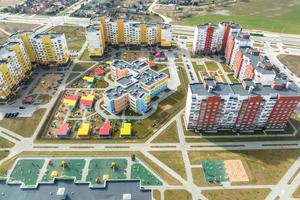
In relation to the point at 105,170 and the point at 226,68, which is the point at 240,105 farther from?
the point at 105,170

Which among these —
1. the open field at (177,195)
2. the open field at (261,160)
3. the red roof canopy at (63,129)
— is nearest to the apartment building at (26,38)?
the red roof canopy at (63,129)

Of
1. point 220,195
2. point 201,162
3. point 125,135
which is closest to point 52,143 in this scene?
point 125,135

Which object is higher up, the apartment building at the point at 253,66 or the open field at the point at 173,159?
the apartment building at the point at 253,66

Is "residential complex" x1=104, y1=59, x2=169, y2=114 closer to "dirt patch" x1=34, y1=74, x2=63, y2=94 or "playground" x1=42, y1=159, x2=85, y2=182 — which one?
"playground" x1=42, y1=159, x2=85, y2=182

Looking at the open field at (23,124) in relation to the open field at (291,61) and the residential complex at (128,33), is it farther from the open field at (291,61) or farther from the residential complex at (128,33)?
the open field at (291,61)

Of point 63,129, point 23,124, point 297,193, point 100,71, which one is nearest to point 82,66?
point 100,71

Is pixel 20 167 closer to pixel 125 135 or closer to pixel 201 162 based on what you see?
pixel 125 135

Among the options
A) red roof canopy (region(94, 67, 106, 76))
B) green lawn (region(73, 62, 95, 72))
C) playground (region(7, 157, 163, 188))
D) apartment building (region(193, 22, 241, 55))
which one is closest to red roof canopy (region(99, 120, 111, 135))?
playground (region(7, 157, 163, 188))
